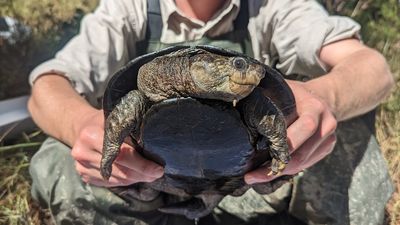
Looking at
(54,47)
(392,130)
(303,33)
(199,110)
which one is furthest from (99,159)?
(54,47)

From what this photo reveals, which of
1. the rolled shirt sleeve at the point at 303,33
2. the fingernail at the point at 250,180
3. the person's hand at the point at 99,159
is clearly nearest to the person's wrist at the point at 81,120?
the person's hand at the point at 99,159

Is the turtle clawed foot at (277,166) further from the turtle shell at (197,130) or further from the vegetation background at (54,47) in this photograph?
the vegetation background at (54,47)

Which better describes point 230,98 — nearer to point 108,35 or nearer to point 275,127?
point 275,127

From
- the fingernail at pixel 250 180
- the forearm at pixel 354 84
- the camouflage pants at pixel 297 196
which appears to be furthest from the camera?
the camouflage pants at pixel 297 196

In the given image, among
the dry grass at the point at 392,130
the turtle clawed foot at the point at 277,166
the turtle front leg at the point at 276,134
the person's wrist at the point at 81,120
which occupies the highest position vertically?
the turtle front leg at the point at 276,134

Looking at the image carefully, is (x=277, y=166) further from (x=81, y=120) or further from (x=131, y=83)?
(x=81, y=120)

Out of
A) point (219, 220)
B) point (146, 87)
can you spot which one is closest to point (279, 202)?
point (219, 220)

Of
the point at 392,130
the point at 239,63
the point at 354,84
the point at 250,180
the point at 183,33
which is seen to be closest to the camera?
the point at 239,63
